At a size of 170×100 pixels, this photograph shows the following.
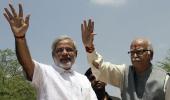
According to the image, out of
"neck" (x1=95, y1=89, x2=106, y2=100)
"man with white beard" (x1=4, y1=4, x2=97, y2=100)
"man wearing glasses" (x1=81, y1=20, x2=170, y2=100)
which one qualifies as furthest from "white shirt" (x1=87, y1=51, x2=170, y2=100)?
"man with white beard" (x1=4, y1=4, x2=97, y2=100)

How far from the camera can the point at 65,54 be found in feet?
19.3

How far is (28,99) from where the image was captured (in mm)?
45500

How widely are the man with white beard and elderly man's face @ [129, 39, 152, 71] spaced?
3.34 ft

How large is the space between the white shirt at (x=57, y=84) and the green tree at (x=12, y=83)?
1393 inches

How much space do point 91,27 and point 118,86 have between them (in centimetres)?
101

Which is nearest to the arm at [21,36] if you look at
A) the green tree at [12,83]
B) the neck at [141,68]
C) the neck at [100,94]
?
the neck at [141,68]

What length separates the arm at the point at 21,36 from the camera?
5.56 meters

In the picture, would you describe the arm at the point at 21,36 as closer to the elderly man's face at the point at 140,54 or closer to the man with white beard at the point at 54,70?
the man with white beard at the point at 54,70

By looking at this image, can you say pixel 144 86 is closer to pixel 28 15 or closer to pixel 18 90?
pixel 28 15

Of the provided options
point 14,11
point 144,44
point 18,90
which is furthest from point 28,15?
point 18,90

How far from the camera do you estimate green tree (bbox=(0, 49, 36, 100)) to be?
43.5 metres

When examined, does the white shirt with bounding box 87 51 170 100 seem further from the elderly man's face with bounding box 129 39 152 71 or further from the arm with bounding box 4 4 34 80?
the arm with bounding box 4 4 34 80

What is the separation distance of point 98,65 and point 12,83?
39386 millimetres

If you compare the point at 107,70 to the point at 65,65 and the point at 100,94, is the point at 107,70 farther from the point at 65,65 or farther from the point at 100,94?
the point at 65,65
